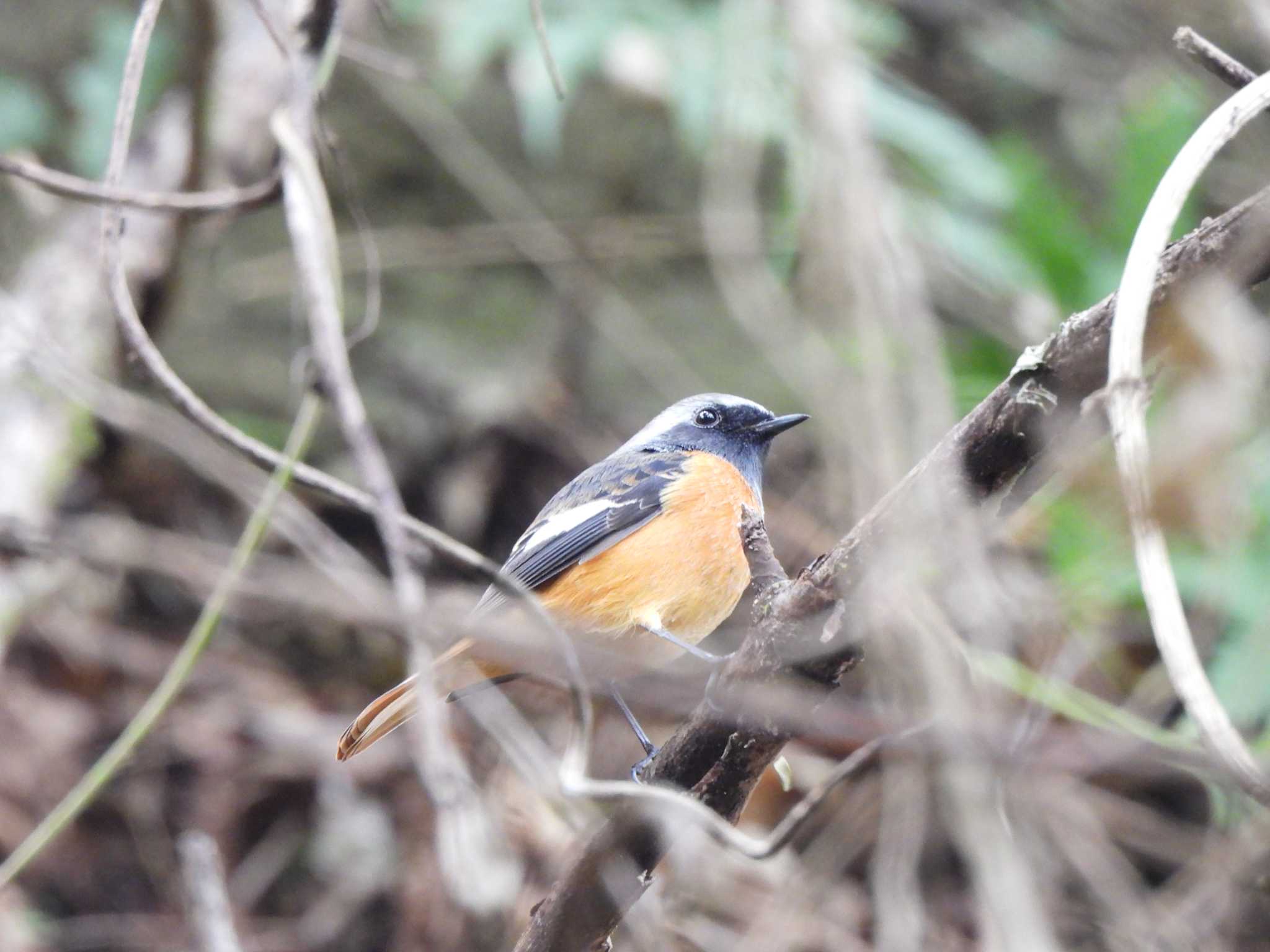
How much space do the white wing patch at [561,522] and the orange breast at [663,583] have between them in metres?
0.11

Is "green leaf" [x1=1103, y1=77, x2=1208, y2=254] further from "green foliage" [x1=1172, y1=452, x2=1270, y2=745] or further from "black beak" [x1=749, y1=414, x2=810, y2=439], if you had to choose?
"black beak" [x1=749, y1=414, x2=810, y2=439]

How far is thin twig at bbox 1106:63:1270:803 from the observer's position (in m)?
1.65

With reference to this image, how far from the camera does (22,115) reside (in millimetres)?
6629

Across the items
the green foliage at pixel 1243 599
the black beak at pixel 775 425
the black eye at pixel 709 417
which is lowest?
the black eye at pixel 709 417

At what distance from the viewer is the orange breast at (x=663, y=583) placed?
3.34m

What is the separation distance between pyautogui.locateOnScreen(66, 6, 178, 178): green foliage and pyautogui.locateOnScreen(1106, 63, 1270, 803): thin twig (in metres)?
5.36

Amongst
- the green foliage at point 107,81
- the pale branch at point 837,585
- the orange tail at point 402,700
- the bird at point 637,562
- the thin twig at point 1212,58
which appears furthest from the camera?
the green foliage at point 107,81

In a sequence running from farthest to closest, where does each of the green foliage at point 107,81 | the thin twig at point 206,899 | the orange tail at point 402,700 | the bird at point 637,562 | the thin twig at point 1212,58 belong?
the green foliage at point 107,81, the bird at point 637,562, the orange tail at point 402,700, the thin twig at point 206,899, the thin twig at point 1212,58

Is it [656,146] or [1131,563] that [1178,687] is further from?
[656,146]

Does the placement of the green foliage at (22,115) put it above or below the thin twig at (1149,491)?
below

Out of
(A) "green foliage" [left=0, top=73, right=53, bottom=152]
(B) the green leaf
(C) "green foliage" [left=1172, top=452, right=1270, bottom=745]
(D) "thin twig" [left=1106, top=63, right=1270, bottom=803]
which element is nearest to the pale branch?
(D) "thin twig" [left=1106, top=63, right=1270, bottom=803]

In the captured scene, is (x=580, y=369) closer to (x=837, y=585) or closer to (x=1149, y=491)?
(x=837, y=585)

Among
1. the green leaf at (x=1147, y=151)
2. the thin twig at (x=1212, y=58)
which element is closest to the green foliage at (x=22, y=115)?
the green leaf at (x=1147, y=151)

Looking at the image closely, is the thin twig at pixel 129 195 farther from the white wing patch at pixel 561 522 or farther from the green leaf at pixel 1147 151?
the green leaf at pixel 1147 151
